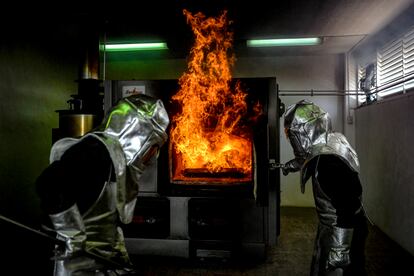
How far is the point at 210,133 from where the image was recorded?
322cm

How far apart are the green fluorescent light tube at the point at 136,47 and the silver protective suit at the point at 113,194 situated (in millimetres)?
2656

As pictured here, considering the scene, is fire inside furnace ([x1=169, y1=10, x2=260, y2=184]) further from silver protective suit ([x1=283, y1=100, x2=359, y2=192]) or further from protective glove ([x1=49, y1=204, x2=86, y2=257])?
protective glove ([x1=49, y1=204, x2=86, y2=257])

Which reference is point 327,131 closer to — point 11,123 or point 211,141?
point 211,141

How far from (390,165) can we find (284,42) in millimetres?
2088

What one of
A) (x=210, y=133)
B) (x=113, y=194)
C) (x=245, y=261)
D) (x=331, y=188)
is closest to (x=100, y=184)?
(x=113, y=194)

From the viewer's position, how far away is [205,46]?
435cm

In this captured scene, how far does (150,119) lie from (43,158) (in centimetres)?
305

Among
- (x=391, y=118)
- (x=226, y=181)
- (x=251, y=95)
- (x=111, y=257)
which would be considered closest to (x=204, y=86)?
(x=251, y=95)

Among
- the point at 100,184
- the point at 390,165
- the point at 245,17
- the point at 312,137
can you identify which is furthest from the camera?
the point at 390,165

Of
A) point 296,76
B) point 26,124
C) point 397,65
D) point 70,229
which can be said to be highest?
point 296,76

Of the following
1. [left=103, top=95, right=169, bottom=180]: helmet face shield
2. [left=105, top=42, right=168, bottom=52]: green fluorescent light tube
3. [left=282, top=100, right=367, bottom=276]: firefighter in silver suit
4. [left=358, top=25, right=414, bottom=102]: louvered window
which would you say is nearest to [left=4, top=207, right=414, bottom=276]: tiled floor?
[left=282, top=100, right=367, bottom=276]: firefighter in silver suit

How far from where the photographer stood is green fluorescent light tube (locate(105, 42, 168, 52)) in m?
4.46

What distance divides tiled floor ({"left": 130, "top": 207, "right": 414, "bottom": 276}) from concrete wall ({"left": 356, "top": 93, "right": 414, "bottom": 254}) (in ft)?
0.72

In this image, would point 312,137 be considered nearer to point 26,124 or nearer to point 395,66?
point 395,66
